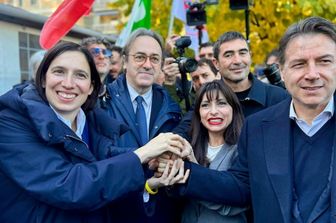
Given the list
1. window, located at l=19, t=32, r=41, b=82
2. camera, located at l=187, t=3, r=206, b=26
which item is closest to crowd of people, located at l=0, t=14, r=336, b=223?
camera, located at l=187, t=3, r=206, b=26

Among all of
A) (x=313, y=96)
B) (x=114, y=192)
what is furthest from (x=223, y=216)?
(x=313, y=96)

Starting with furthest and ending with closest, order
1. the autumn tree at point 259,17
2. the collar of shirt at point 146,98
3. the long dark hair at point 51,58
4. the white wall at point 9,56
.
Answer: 1. the autumn tree at point 259,17
2. the white wall at point 9,56
3. the collar of shirt at point 146,98
4. the long dark hair at point 51,58

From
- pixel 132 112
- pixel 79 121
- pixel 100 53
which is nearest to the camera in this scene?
pixel 79 121

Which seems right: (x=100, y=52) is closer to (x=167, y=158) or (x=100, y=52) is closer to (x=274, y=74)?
(x=274, y=74)

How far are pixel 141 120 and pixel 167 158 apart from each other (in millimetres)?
899

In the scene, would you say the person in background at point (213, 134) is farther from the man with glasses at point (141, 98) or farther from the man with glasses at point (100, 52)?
the man with glasses at point (100, 52)

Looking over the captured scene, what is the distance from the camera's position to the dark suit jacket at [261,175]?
2303 mm

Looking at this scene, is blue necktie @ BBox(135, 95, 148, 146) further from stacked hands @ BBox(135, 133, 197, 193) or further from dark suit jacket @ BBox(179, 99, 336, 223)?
dark suit jacket @ BBox(179, 99, 336, 223)

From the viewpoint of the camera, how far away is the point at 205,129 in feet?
10.9

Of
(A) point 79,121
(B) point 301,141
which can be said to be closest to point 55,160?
(A) point 79,121

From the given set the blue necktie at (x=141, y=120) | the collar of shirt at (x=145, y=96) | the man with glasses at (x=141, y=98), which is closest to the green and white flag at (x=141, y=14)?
the man with glasses at (x=141, y=98)

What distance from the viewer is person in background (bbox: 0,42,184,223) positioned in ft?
→ 7.52

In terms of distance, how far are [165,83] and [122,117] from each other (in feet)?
4.14

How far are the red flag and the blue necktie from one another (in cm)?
133
